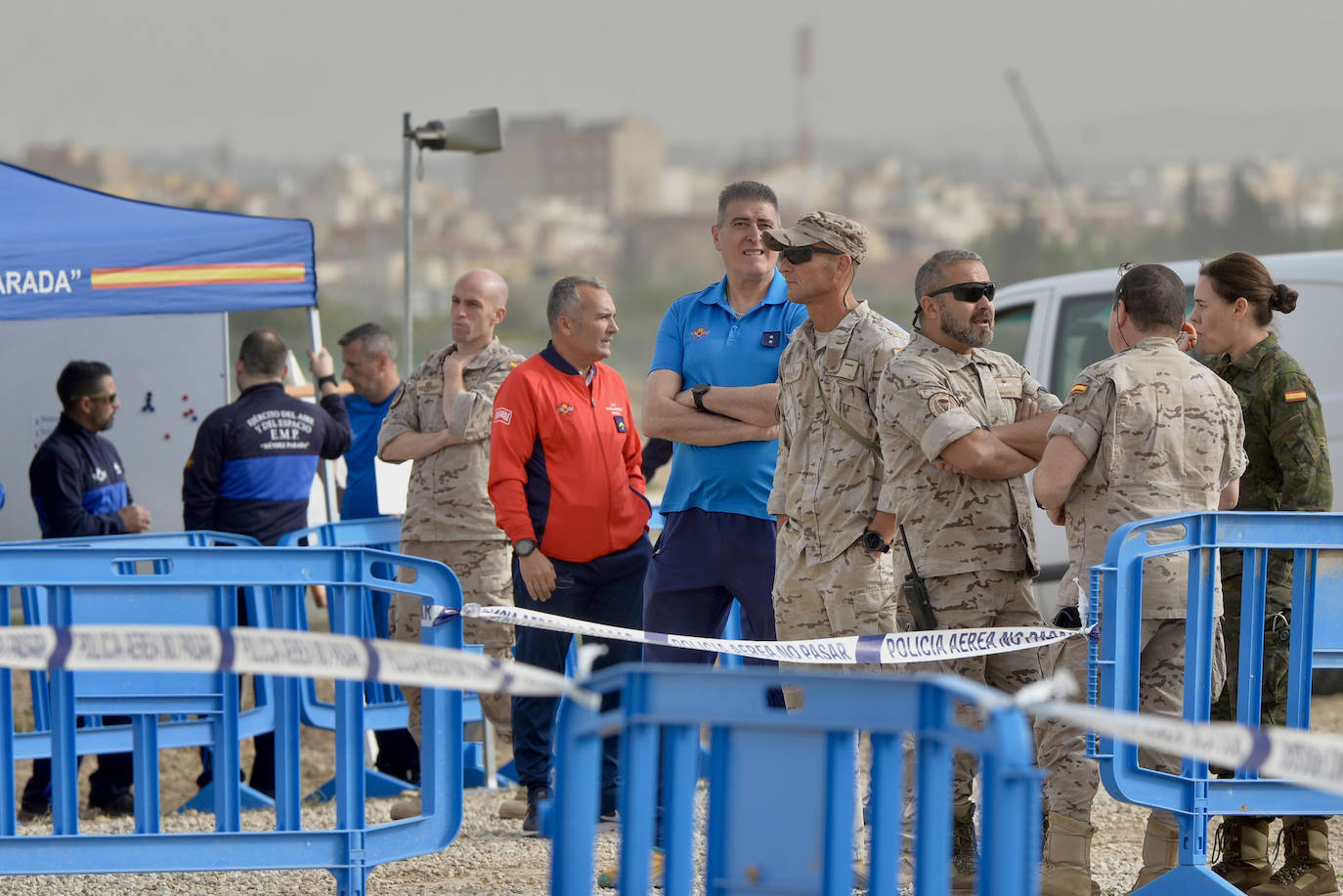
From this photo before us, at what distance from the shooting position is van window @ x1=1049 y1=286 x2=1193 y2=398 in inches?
285

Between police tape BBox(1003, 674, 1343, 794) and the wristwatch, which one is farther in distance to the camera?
the wristwatch

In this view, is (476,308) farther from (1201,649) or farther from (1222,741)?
(1222,741)

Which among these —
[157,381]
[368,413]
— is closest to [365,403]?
[368,413]

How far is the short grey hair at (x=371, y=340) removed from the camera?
23.3ft

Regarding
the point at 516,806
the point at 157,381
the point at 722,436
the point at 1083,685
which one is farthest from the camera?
the point at 157,381

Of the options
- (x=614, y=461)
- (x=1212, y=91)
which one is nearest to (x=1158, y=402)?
(x=614, y=461)

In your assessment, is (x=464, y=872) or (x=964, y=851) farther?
(x=464, y=872)

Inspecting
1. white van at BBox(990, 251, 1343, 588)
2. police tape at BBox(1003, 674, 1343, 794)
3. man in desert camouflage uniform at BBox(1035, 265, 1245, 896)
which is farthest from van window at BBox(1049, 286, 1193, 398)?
police tape at BBox(1003, 674, 1343, 794)

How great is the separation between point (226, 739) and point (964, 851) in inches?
80.0

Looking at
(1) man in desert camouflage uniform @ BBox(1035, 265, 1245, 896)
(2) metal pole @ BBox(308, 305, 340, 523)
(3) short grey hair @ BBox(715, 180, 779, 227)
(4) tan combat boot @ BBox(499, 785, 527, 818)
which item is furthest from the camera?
(2) metal pole @ BBox(308, 305, 340, 523)

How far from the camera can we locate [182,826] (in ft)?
19.2

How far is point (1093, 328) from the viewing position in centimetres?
725

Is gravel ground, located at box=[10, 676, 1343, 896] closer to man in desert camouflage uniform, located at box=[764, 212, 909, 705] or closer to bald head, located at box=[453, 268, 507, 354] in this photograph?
man in desert camouflage uniform, located at box=[764, 212, 909, 705]

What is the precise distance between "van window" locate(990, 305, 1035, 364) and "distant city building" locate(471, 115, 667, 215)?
8052 centimetres
